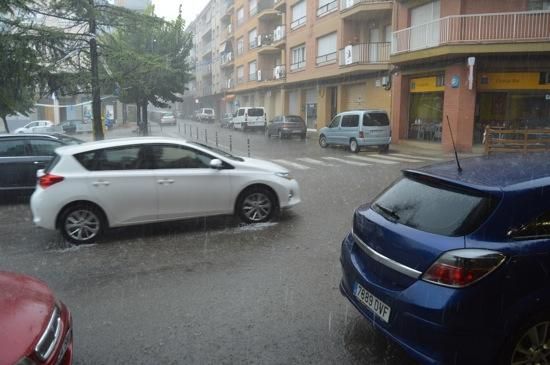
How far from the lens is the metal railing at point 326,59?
29.9 meters

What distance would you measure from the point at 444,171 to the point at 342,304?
1673mm

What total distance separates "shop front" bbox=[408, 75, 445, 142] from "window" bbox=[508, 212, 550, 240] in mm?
19307

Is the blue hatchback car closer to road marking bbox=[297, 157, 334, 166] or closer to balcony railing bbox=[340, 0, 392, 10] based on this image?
road marking bbox=[297, 157, 334, 166]

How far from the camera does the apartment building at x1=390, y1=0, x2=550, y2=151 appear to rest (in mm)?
18359

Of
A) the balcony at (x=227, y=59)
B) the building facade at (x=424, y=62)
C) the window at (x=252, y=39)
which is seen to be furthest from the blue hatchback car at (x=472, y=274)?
the balcony at (x=227, y=59)

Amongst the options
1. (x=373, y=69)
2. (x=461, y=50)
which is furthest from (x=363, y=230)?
(x=373, y=69)

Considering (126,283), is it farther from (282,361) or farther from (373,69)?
(373,69)

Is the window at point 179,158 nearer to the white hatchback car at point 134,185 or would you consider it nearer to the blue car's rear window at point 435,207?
the white hatchback car at point 134,185

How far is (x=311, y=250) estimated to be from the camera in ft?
20.6

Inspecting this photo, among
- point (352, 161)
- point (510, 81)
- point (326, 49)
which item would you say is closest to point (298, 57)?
point (326, 49)

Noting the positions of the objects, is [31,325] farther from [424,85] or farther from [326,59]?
[326,59]

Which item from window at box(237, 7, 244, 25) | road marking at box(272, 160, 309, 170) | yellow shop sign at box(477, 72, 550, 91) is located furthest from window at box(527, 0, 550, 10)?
window at box(237, 7, 244, 25)

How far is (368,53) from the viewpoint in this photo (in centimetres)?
2502

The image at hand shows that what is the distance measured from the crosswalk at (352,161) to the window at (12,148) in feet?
26.1
